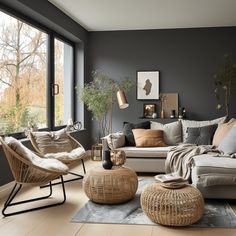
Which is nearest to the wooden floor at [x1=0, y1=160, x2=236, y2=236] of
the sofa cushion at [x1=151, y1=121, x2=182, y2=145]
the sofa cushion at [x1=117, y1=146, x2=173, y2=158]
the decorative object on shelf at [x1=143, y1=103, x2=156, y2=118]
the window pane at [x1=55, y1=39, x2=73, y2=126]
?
the sofa cushion at [x1=117, y1=146, x2=173, y2=158]

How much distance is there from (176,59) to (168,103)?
99cm

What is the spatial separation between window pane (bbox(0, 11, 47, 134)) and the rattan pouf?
2.60m

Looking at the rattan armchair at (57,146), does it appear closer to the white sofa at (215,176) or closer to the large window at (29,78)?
the large window at (29,78)

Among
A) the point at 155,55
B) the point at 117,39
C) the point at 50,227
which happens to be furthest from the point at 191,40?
the point at 50,227

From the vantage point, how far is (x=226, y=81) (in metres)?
6.93

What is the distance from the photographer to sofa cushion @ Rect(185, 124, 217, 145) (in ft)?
18.1

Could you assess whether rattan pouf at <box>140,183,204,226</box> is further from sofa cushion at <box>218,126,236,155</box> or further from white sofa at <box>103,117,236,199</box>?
sofa cushion at <box>218,126,236,155</box>

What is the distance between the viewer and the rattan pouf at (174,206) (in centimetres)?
301

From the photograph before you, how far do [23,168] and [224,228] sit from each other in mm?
2069

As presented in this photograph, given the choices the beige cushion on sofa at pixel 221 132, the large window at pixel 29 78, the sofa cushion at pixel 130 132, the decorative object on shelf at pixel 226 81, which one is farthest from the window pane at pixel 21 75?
the decorative object on shelf at pixel 226 81

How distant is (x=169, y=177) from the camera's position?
10.8 feet

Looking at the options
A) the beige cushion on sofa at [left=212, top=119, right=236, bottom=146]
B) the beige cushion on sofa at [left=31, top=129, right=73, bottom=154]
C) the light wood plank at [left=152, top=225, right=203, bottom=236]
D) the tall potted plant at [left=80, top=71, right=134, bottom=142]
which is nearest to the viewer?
the light wood plank at [left=152, top=225, right=203, bottom=236]

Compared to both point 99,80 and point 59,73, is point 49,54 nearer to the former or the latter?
point 59,73

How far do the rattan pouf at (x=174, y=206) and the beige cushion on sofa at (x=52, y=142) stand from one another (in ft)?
7.22
